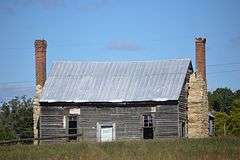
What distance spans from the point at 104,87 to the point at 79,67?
3365 millimetres

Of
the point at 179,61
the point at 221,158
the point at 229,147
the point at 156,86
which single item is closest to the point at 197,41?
the point at 179,61

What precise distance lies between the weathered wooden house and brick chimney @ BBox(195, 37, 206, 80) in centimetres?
8

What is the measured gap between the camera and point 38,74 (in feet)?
140

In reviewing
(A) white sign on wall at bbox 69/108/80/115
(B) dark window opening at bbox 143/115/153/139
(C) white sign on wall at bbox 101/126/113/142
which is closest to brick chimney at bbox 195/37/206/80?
(B) dark window opening at bbox 143/115/153/139

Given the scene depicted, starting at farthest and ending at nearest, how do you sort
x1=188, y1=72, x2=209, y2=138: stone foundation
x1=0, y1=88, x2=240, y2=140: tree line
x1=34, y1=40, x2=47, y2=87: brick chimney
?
x1=0, y1=88, x2=240, y2=140: tree line → x1=34, y1=40, x2=47, y2=87: brick chimney → x1=188, y1=72, x2=209, y2=138: stone foundation

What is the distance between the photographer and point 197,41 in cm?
4375

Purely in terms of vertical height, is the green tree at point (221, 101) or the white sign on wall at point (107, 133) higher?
the green tree at point (221, 101)

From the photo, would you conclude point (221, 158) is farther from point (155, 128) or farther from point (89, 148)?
point (155, 128)

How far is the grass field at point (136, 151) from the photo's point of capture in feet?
76.7

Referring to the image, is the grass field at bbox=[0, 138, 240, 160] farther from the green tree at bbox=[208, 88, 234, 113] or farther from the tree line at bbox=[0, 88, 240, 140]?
the green tree at bbox=[208, 88, 234, 113]

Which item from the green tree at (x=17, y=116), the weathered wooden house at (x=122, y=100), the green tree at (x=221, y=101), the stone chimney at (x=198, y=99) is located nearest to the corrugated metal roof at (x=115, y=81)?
the weathered wooden house at (x=122, y=100)

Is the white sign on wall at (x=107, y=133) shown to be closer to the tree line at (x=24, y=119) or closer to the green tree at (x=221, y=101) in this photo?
the tree line at (x=24, y=119)

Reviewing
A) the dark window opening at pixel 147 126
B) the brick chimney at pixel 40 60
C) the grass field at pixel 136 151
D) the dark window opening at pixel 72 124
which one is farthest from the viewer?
the brick chimney at pixel 40 60

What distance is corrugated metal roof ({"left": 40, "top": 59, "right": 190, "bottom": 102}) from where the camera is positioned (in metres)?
40.1
